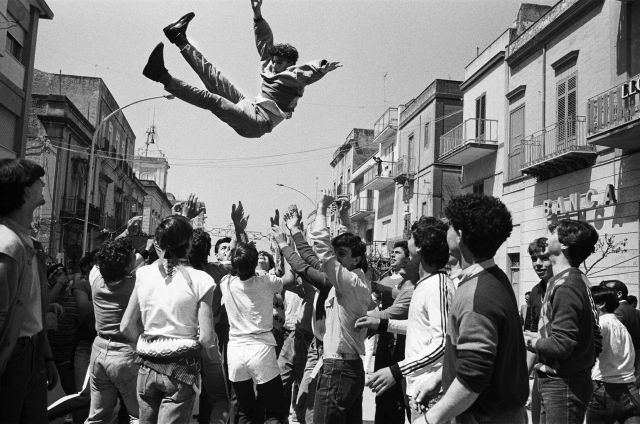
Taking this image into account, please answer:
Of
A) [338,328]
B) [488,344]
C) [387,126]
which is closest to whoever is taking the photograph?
[488,344]

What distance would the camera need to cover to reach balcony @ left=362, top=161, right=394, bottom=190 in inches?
1372

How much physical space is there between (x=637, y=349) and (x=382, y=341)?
254 cm

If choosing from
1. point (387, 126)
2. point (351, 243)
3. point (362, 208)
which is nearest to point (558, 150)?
point (351, 243)

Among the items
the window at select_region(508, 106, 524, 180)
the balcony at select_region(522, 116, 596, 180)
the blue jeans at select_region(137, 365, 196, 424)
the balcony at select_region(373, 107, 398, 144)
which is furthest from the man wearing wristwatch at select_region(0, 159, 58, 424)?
the balcony at select_region(373, 107, 398, 144)

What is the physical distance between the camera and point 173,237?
4.13m

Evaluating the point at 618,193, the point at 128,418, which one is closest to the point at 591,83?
the point at 618,193

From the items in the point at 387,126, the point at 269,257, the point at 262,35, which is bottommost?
the point at 269,257

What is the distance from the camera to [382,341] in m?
5.73

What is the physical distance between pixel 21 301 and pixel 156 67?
2.39 metres

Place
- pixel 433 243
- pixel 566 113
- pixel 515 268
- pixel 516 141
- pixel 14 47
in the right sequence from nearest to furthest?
pixel 433 243
pixel 566 113
pixel 515 268
pixel 516 141
pixel 14 47

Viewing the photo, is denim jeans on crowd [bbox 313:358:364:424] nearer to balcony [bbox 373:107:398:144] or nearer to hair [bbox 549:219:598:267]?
hair [bbox 549:219:598:267]

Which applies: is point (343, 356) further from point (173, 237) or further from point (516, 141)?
point (516, 141)

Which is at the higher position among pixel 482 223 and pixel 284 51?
pixel 284 51

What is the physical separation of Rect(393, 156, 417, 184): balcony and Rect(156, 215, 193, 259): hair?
27309 millimetres
